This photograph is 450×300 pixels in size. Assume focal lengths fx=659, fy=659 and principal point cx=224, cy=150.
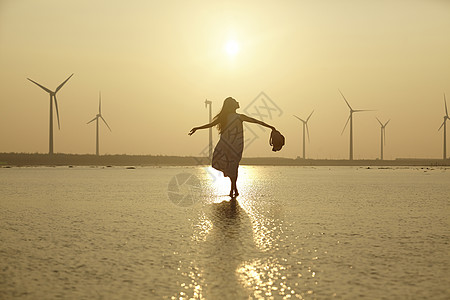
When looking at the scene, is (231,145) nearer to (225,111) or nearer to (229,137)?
(229,137)

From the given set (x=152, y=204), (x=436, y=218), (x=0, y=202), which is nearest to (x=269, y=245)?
(x=436, y=218)

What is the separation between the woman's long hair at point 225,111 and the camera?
536 inches

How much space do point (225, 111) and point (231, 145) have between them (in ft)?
2.36

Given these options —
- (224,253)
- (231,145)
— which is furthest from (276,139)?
(224,253)

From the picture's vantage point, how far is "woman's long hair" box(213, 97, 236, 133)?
1361 centimetres

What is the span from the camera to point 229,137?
13.5m

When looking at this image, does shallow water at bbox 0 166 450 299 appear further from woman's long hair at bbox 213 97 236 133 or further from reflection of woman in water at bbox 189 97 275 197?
woman's long hair at bbox 213 97 236 133

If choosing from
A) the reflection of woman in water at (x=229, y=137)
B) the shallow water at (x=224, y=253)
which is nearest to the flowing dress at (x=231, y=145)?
the reflection of woman in water at (x=229, y=137)

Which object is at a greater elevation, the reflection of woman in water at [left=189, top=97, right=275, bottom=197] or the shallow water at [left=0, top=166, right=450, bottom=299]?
the reflection of woman in water at [left=189, top=97, right=275, bottom=197]

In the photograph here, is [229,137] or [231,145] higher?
[229,137]

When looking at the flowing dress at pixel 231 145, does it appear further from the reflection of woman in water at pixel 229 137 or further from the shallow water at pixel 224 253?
the shallow water at pixel 224 253

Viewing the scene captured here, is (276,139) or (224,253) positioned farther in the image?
(276,139)

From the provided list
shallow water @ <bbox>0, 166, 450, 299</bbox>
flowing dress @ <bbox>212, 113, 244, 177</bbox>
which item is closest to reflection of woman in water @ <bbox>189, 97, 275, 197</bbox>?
flowing dress @ <bbox>212, 113, 244, 177</bbox>

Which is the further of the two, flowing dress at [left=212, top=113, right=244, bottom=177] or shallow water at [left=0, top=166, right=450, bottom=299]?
flowing dress at [left=212, top=113, right=244, bottom=177]
